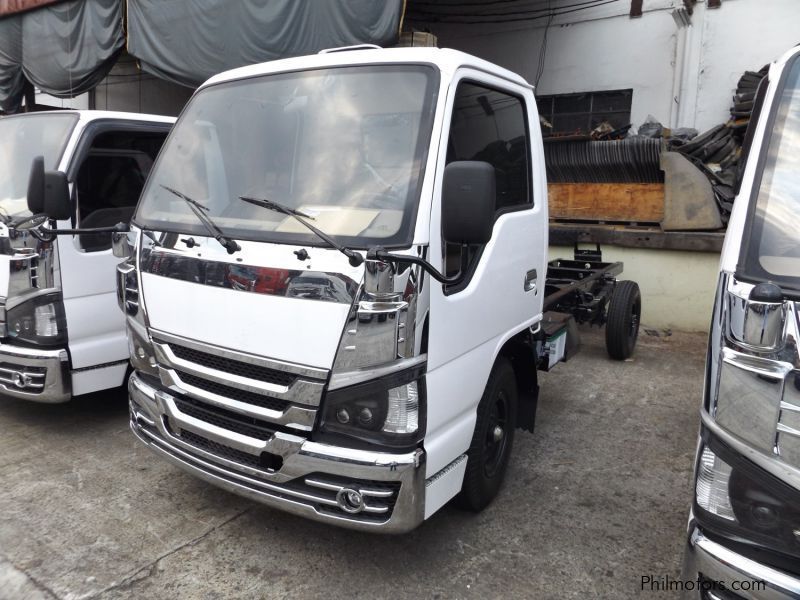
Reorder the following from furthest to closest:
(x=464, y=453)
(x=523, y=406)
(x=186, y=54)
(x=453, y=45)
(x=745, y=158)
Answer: (x=453, y=45)
(x=186, y=54)
(x=523, y=406)
(x=464, y=453)
(x=745, y=158)

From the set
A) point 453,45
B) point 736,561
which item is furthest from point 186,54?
point 736,561

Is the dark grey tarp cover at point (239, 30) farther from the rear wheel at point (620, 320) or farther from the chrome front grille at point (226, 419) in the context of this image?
the chrome front grille at point (226, 419)

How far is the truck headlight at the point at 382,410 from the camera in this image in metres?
2.34

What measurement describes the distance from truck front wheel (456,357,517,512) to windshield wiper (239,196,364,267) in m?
1.12

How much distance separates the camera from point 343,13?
281 inches

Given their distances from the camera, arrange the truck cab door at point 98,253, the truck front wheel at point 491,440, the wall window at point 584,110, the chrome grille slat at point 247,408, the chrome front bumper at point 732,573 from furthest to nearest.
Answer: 1. the wall window at point 584,110
2. the truck cab door at point 98,253
3. the truck front wheel at point 491,440
4. the chrome grille slat at point 247,408
5. the chrome front bumper at point 732,573

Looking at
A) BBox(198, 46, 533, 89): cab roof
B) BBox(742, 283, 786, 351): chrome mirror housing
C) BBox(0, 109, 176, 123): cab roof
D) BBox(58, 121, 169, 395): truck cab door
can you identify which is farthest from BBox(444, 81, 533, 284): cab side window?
BBox(0, 109, 176, 123): cab roof

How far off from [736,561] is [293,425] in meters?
1.59

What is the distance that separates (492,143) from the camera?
123 inches

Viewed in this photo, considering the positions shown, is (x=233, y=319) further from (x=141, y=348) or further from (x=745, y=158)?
A: (x=745, y=158)

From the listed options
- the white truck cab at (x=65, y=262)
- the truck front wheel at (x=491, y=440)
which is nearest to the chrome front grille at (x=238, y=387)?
the truck front wheel at (x=491, y=440)

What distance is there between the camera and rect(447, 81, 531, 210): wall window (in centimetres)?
279

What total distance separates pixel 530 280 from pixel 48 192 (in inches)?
113

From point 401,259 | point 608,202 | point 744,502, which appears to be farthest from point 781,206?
point 608,202
